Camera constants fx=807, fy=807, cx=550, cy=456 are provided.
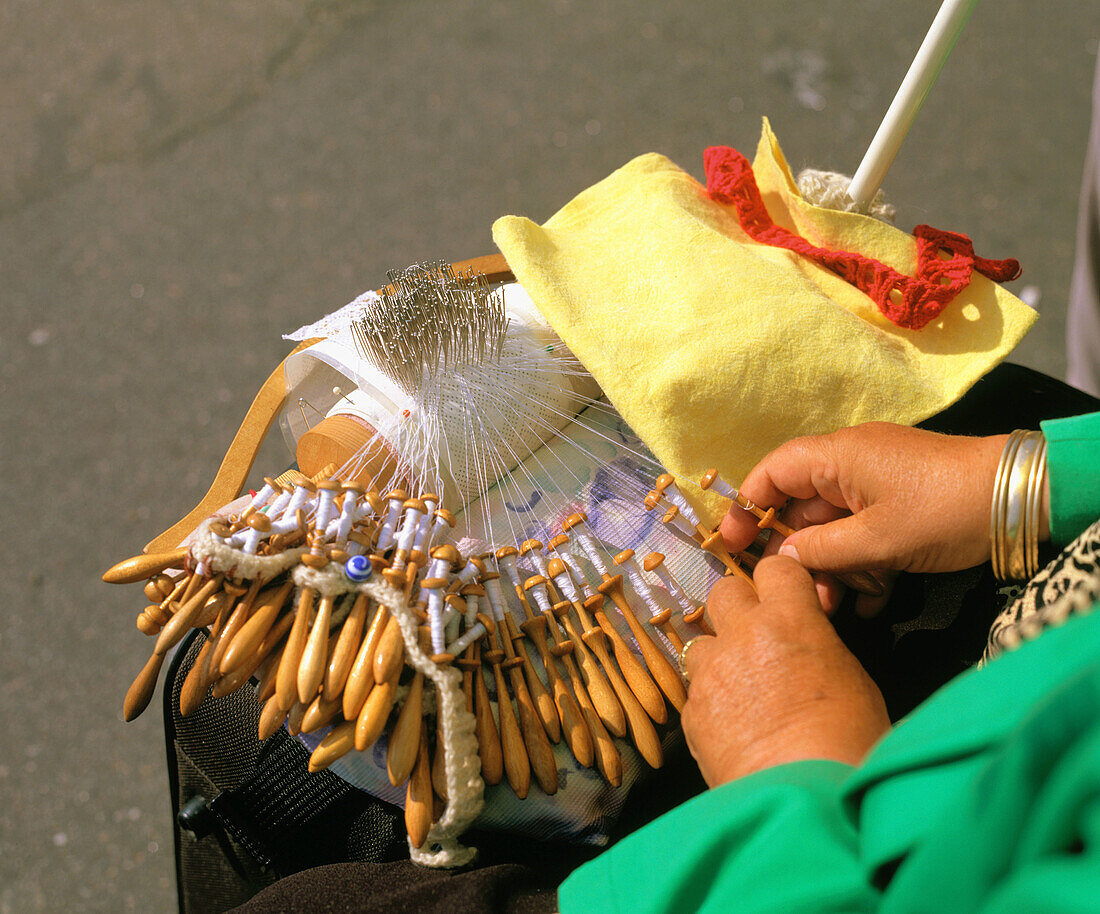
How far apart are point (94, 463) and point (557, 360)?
130cm

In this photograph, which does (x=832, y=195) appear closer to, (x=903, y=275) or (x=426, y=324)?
(x=903, y=275)

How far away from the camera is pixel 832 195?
840mm

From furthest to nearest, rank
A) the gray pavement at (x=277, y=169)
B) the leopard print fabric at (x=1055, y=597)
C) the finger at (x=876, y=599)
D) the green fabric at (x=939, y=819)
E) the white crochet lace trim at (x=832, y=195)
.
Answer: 1. the gray pavement at (x=277, y=169)
2. the white crochet lace trim at (x=832, y=195)
3. the finger at (x=876, y=599)
4. the leopard print fabric at (x=1055, y=597)
5. the green fabric at (x=939, y=819)

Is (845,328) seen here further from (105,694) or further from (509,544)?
(105,694)

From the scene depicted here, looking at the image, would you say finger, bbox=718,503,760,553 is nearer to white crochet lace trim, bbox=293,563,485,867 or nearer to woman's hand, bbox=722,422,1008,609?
woman's hand, bbox=722,422,1008,609

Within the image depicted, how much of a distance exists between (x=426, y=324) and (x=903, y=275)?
1.54ft

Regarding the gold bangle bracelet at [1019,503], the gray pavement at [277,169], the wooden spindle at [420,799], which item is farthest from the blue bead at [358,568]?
the gray pavement at [277,169]

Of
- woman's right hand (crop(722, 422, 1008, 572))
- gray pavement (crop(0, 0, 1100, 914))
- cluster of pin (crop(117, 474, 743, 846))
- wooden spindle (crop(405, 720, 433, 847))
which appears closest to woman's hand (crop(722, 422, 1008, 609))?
woman's right hand (crop(722, 422, 1008, 572))

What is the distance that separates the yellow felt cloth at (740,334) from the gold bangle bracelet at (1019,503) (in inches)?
5.1

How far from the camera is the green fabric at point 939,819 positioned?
1.11 ft

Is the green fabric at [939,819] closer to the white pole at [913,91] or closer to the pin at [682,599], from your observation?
the pin at [682,599]

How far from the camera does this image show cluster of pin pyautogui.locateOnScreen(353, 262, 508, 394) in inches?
28.4

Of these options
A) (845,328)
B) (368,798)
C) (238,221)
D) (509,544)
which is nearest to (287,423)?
(509,544)

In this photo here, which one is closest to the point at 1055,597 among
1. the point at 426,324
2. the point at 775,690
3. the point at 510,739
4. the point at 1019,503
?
the point at 1019,503
